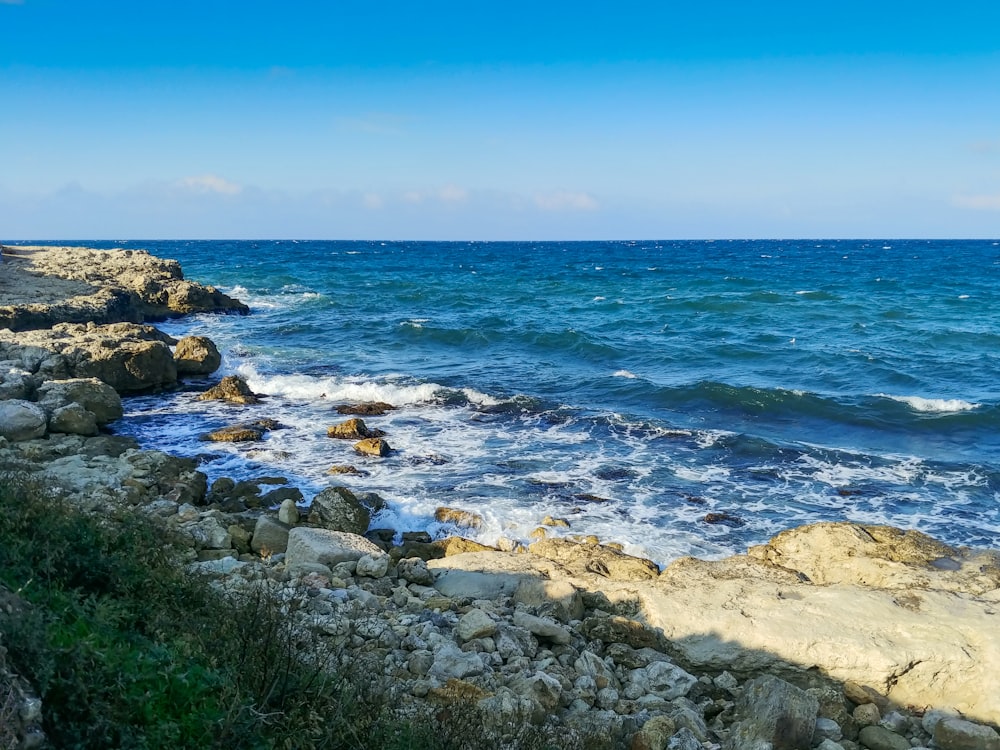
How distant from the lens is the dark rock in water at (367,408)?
19.0 m

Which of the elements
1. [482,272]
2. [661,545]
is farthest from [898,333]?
[482,272]

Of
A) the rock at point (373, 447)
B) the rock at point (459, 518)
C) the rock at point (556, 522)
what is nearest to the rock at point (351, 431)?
the rock at point (373, 447)

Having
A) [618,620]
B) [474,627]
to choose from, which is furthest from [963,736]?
[474,627]

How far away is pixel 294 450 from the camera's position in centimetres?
1565

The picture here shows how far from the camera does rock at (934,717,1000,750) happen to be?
6090 mm

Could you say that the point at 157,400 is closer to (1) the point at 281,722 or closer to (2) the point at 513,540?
(2) the point at 513,540

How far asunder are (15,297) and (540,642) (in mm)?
26637

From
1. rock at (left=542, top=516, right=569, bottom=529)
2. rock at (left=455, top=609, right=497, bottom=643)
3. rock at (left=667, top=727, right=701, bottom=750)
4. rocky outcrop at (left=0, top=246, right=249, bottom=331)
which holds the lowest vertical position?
rock at (left=542, top=516, right=569, bottom=529)

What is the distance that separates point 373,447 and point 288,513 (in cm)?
443

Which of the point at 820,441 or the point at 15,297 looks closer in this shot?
the point at 820,441

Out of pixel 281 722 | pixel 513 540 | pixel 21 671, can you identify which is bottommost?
pixel 513 540

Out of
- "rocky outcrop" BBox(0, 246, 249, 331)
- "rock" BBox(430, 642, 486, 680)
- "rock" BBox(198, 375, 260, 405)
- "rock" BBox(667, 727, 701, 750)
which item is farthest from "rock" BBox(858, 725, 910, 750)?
"rocky outcrop" BBox(0, 246, 249, 331)

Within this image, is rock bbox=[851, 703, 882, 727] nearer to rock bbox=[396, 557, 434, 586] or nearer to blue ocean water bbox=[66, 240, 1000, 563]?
blue ocean water bbox=[66, 240, 1000, 563]

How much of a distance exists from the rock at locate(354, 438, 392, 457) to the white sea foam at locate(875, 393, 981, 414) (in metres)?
13.4
